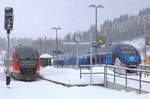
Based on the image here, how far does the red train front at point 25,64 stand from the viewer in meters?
21.8

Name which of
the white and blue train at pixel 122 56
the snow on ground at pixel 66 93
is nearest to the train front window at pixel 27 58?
the snow on ground at pixel 66 93

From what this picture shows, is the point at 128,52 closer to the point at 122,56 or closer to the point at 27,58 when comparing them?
the point at 122,56

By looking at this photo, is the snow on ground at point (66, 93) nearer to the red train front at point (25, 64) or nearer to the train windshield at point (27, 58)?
the red train front at point (25, 64)

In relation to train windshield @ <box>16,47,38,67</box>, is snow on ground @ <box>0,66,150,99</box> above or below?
below

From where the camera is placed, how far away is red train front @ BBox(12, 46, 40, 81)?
71.7ft

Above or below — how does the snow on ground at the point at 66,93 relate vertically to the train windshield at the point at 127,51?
below

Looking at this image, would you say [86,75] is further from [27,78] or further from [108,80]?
[27,78]

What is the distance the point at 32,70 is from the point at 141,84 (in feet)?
38.1

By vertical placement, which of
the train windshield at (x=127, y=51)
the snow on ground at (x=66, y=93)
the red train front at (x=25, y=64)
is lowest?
the snow on ground at (x=66, y=93)

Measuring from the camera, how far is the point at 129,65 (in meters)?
26.8

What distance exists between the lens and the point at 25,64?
22.1 metres

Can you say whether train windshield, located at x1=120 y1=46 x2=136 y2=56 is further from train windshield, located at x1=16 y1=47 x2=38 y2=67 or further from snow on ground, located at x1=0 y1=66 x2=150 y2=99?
snow on ground, located at x1=0 y1=66 x2=150 y2=99

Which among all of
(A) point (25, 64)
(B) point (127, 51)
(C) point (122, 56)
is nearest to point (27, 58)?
(A) point (25, 64)

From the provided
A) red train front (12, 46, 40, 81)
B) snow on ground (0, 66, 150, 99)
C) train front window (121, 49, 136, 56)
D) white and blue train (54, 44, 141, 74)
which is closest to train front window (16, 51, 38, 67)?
red train front (12, 46, 40, 81)
